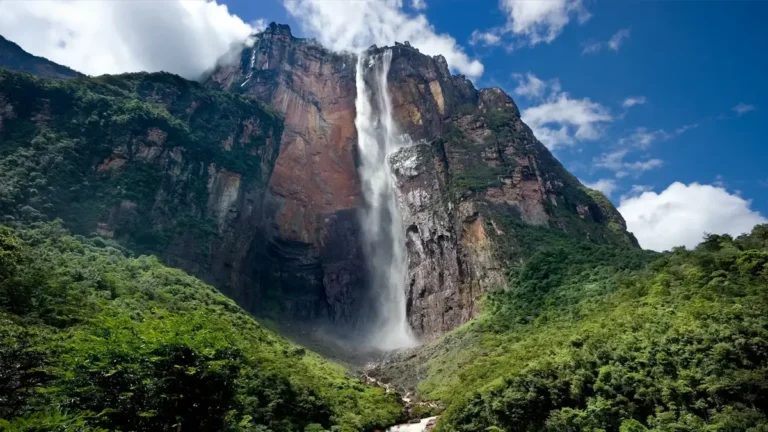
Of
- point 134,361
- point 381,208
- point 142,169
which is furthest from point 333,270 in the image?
point 134,361

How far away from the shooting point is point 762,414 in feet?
57.6

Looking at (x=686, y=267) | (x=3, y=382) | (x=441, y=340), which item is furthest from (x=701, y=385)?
(x=441, y=340)

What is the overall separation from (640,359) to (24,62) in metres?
115

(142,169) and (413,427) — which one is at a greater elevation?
(142,169)

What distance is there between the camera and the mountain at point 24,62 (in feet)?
289

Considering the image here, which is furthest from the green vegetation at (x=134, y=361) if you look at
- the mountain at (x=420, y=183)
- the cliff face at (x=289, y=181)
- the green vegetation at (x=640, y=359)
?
the mountain at (x=420, y=183)

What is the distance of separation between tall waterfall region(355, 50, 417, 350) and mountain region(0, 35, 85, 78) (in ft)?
207

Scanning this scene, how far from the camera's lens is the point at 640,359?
22.9m

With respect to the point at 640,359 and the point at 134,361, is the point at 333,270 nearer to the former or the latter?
the point at 640,359

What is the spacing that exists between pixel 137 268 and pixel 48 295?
61.8ft

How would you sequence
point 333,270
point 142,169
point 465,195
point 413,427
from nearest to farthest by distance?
1. point 413,427
2. point 142,169
3. point 465,195
4. point 333,270

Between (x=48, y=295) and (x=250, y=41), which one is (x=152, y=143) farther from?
(x=250, y=41)

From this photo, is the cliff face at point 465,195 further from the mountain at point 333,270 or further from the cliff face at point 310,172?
the cliff face at point 310,172

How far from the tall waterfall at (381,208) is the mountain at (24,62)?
6310 centimetres
